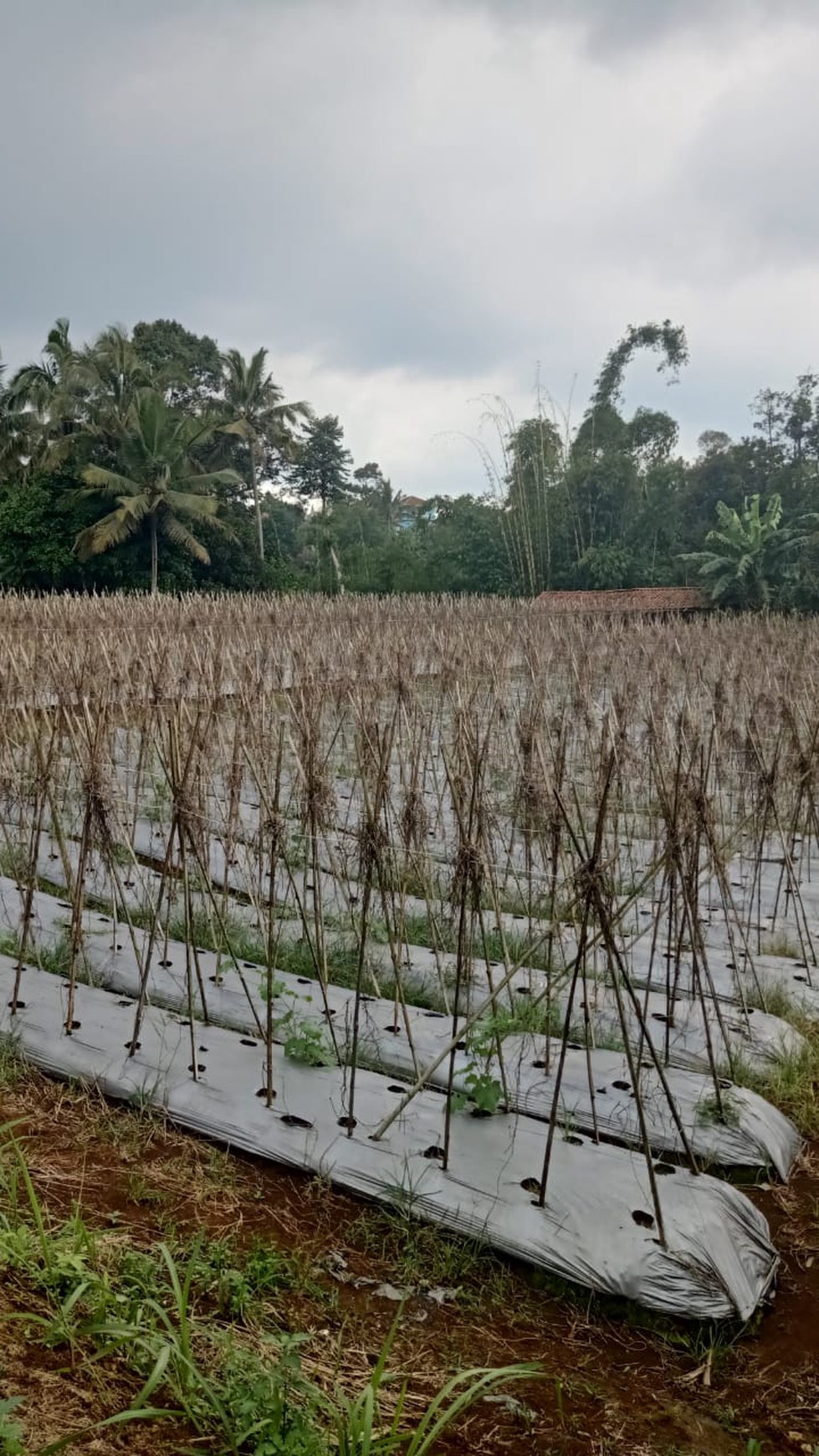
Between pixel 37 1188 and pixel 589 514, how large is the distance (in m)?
20.3

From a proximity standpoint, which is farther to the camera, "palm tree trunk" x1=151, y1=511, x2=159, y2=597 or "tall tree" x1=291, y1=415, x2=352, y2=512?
"tall tree" x1=291, y1=415, x2=352, y2=512

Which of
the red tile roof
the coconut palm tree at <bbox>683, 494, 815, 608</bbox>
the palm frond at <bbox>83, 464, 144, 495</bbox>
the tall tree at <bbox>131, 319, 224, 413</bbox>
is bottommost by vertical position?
the red tile roof

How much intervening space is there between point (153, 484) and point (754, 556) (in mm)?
11238

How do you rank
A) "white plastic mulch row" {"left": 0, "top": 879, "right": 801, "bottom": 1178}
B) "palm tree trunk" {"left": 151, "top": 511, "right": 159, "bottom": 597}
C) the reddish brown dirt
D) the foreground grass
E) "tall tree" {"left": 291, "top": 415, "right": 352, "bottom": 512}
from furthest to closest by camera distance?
"tall tree" {"left": 291, "top": 415, "right": 352, "bottom": 512}, "palm tree trunk" {"left": 151, "top": 511, "right": 159, "bottom": 597}, "white plastic mulch row" {"left": 0, "top": 879, "right": 801, "bottom": 1178}, the reddish brown dirt, the foreground grass

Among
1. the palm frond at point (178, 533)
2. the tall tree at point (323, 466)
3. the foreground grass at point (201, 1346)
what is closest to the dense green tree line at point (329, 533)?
the palm frond at point (178, 533)

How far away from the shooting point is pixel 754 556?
15.9 meters

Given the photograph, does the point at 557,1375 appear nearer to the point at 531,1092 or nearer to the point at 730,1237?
the point at 730,1237

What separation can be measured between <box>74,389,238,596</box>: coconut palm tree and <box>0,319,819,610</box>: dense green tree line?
0.12 feet

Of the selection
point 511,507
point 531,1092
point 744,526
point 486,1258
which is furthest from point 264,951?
point 511,507

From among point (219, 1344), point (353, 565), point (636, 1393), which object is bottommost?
point (636, 1393)

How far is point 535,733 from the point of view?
3459 millimetres

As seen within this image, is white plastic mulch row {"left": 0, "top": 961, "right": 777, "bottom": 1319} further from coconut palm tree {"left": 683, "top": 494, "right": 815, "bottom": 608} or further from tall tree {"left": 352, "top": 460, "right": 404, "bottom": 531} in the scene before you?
tall tree {"left": 352, "top": 460, "right": 404, "bottom": 531}

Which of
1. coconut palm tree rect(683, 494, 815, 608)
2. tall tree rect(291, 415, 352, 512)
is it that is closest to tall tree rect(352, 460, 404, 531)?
tall tree rect(291, 415, 352, 512)

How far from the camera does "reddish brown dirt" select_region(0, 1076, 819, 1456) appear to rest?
152 centimetres
